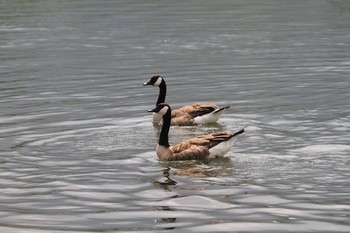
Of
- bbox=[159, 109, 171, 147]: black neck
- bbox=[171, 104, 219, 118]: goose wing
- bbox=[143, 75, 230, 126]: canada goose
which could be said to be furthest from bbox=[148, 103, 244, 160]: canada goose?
bbox=[171, 104, 219, 118]: goose wing

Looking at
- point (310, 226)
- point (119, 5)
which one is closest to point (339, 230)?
point (310, 226)

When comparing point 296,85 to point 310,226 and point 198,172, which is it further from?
point 310,226

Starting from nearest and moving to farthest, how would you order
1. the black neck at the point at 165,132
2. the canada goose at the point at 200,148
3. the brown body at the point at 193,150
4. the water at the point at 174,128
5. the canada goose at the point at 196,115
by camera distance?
the water at the point at 174,128 < the canada goose at the point at 200,148 < the brown body at the point at 193,150 < the black neck at the point at 165,132 < the canada goose at the point at 196,115

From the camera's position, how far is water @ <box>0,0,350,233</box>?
16.5 m

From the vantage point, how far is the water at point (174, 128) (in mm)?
16531

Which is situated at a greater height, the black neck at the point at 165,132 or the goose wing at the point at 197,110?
the black neck at the point at 165,132

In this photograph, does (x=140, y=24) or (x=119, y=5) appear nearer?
(x=140, y=24)

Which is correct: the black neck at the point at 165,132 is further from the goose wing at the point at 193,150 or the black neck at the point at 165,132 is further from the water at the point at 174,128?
the water at the point at 174,128

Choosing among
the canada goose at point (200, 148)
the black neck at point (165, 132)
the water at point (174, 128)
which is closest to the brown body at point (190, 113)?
the water at point (174, 128)

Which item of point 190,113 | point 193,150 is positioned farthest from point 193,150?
point 190,113

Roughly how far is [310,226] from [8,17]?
4875 centimetres

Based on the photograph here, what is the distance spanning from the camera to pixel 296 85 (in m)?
32.0

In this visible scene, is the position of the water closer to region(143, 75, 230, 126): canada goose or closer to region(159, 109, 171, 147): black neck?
region(143, 75, 230, 126): canada goose

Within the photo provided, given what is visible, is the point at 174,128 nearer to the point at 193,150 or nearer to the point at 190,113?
the point at 190,113
